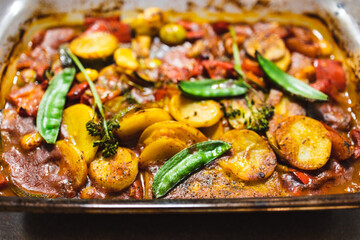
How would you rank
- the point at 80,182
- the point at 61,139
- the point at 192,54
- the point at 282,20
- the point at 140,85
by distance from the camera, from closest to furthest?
the point at 80,182
the point at 61,139
the point at 140,85
the point at 192,54
the point at 282,20

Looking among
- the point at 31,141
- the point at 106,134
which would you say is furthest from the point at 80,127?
the point at 31,141

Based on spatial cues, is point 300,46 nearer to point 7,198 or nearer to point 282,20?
point 282,20

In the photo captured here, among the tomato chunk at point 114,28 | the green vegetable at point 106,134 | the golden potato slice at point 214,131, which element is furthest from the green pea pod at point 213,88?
the tomato chunk at point 114,28

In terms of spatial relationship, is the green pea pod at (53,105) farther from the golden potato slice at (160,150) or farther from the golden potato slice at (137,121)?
the golden potato slice at (160,150)

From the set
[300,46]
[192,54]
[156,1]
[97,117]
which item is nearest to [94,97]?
[97,117]

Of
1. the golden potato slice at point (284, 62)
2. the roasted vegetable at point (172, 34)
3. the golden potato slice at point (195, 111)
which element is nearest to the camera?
the golden potato slice at point (195, 111)
